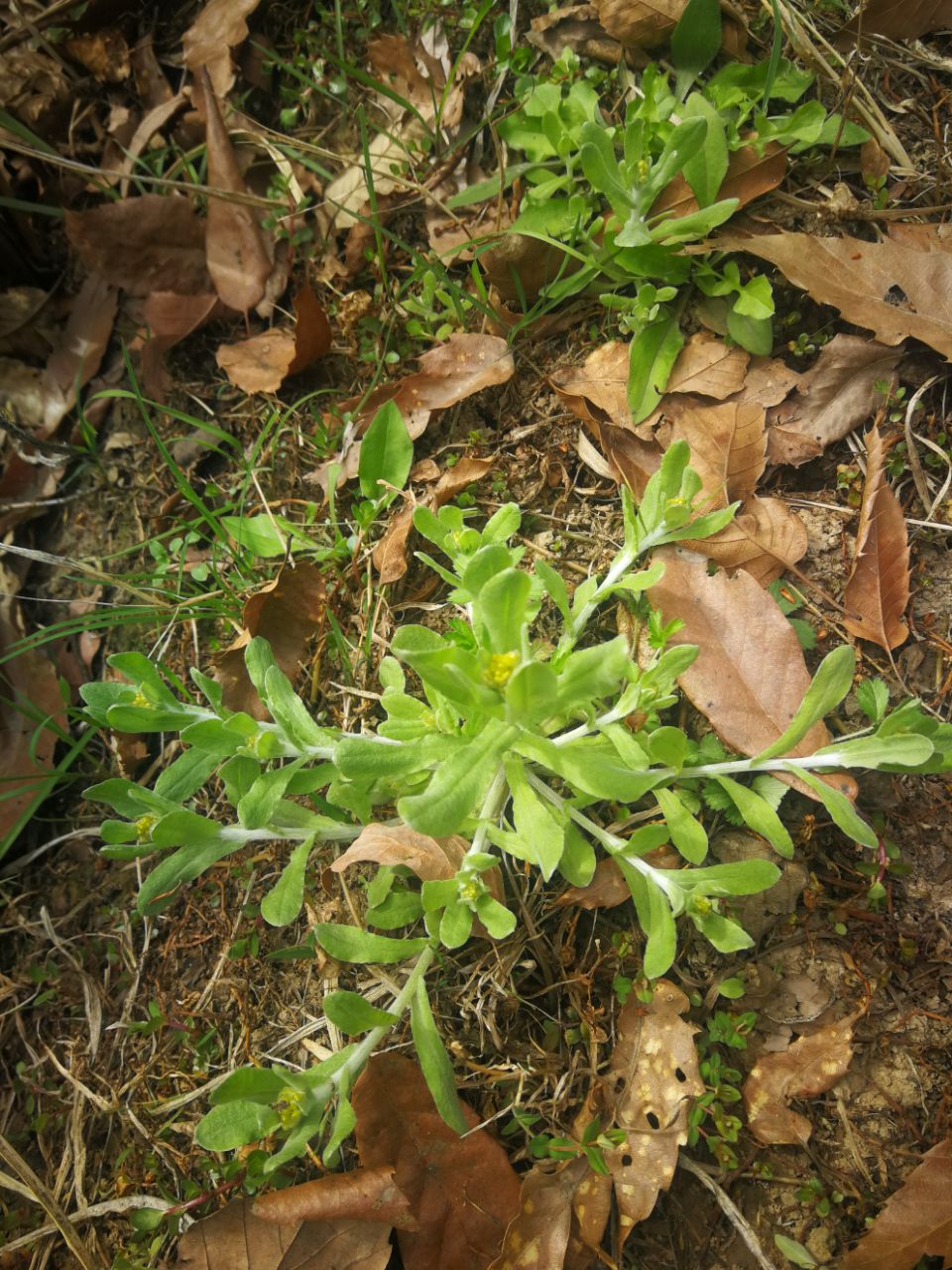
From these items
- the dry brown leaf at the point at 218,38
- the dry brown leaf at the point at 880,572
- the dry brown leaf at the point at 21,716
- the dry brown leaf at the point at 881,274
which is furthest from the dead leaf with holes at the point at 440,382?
the dry brown leaf at the point at 218,38

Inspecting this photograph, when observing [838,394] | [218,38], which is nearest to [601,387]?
[838,394]

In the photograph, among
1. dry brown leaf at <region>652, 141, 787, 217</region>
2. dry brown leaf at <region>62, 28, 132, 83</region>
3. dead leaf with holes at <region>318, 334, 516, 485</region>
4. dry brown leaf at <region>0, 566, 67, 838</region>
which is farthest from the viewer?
dry brown leaf at <region>62, 28, 132, 83</region>

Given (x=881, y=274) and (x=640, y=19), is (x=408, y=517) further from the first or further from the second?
(x=640, y=19)

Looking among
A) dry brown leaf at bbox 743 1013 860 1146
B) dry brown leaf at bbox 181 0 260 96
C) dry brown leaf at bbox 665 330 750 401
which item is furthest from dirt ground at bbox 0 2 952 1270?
dry brown leaf at bbox 181 0 260 96

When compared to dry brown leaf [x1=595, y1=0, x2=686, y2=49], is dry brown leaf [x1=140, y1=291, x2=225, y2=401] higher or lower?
lower

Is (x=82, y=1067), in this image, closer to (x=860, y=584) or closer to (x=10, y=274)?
(x=860, y=584)

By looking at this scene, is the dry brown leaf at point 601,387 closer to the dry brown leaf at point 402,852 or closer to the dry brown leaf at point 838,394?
the dry brown leaf at point 838,394

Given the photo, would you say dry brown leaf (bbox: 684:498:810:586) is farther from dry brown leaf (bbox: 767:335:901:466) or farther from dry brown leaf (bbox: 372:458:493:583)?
dry brown leaf (bbox: 372:458:493:583)
